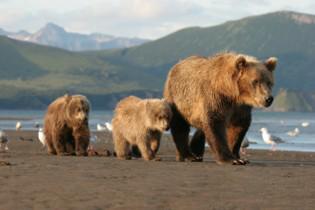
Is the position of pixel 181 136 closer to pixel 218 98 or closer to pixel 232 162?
pixel 218 98

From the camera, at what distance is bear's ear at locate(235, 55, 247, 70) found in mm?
12509

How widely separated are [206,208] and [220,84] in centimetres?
515

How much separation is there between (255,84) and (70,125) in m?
4.49

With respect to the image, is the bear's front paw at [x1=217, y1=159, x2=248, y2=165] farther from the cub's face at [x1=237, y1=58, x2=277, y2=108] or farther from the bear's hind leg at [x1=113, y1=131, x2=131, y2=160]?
the bear's hind leg at [x1=113, y1=131, x2=131, y2=160]

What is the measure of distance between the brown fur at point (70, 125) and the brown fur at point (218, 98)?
6.40 feet

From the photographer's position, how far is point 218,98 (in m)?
12.9

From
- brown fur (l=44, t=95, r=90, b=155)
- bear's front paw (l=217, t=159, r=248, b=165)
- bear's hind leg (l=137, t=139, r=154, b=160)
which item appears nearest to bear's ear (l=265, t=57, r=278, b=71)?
bear's front paw (l=217, t=159, r=248, b=165)

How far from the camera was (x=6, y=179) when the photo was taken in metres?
9.61

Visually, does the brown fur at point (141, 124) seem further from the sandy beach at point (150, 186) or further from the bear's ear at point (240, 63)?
the bear's ear at point (240, 63)

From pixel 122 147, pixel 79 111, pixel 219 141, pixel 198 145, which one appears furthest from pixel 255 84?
pixel 79 111

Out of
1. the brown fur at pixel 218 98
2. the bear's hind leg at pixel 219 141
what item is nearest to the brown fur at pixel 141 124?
the brown fur at pixel 218 98

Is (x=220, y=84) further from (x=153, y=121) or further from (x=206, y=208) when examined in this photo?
(x=206, y=208)

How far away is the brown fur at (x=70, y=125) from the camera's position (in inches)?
604

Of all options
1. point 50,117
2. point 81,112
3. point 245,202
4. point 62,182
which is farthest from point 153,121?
point 245,202
